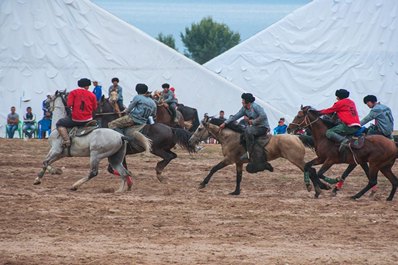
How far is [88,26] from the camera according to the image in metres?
42.1

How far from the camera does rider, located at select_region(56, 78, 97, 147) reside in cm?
1767

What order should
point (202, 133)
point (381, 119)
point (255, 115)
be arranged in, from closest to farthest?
point (255, 115)
point (381, 119)
point (202, 133)

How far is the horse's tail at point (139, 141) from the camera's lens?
717 inches

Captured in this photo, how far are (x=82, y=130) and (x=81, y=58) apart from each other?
24.1 m

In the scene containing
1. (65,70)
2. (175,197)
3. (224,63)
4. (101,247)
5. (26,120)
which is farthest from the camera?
(224,63)

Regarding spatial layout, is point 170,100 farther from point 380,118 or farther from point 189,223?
point 189,223

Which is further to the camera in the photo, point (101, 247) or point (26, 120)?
point (26, 120)

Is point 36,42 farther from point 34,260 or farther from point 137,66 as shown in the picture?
point 34,260

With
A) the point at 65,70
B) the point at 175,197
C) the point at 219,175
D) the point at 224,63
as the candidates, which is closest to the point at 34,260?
the point at 175,197

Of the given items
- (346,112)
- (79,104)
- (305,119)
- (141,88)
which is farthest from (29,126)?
(346,112)

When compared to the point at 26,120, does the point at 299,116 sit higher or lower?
higher

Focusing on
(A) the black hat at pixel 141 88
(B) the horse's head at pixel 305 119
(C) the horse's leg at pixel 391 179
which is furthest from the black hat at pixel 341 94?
(A) the black hat at pixel 141 88

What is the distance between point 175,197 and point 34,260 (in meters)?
6.45

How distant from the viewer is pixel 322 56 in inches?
1842
